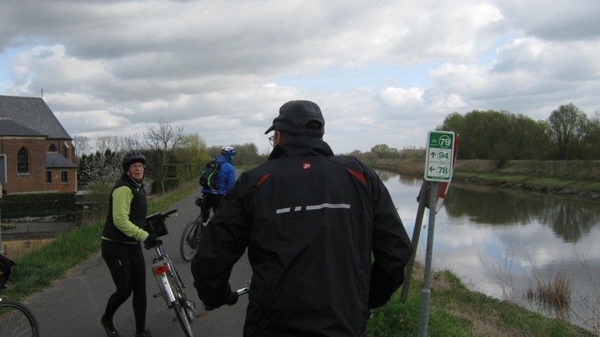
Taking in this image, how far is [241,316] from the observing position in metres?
6.19

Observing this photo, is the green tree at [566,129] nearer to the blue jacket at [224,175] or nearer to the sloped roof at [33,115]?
the blue jacket at [224,175]

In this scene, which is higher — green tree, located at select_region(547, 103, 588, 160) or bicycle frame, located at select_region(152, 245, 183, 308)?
green tree, located at select_region(547, 103, 588, 160)

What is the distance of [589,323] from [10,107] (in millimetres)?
72351

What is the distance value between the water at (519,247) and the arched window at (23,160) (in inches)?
1706

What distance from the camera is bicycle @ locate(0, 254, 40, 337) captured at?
14.4ft

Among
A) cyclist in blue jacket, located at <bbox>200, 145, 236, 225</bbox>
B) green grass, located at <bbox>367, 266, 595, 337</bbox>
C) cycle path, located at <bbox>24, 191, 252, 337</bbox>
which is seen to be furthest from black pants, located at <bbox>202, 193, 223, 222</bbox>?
green grass, located at <bbox>367, 266, 595, 337</bbox>

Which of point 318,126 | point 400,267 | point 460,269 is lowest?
point 460,269

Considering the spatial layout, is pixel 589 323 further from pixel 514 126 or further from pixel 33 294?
pixel 514 126

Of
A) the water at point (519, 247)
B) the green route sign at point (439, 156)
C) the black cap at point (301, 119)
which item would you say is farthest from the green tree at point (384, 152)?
the black cap at point (301, 119)

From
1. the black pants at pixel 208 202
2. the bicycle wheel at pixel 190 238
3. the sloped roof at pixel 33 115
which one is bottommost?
the bicycle wheel at pixel 190 238

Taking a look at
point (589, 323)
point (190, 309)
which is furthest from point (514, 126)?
point (190, 309)

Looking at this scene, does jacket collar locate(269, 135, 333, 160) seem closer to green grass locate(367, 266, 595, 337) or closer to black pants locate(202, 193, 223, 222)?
green grass locate(367, 266, 595, 337)

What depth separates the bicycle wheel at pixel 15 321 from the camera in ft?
14.4

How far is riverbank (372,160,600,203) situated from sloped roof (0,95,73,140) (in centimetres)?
4358
